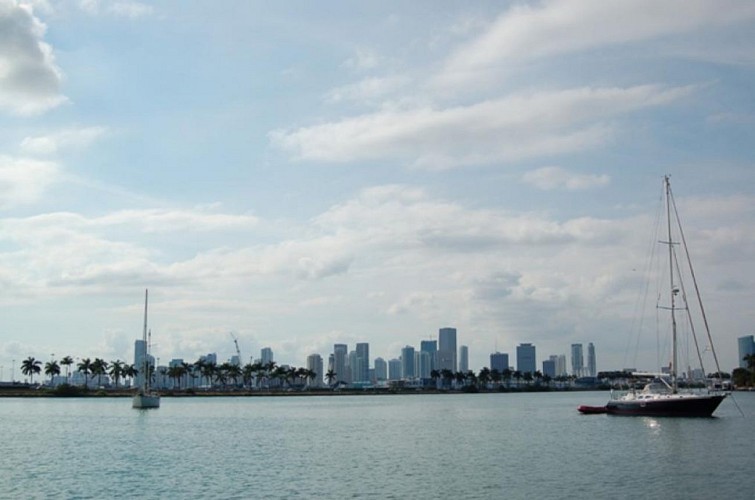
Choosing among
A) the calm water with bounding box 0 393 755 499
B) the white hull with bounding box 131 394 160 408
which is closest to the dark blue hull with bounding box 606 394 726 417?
the calm water with bounding box 0 393 755 499

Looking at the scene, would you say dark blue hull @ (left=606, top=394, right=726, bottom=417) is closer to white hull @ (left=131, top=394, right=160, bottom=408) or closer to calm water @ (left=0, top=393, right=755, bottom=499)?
calm water @ (left=0, top=393, right=755, bottom=499)

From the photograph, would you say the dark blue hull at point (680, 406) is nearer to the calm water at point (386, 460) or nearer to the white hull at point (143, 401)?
the calm water at point (386, 460)

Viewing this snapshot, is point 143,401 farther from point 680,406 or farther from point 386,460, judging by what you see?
point 386,460

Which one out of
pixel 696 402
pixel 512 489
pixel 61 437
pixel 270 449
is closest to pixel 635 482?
pixel 512 489

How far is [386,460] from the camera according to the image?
7125 centimetres

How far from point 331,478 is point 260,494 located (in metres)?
8.12

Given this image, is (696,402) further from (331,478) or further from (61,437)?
(61,437)

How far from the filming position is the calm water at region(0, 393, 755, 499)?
54438 millimetres

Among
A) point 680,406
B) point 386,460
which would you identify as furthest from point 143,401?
point 386,460

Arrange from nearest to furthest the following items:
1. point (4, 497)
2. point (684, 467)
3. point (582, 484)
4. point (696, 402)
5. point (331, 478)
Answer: point (4, 497)
point (582, 484)
point (331, 478)
point (684, 467)
point (696, 402)

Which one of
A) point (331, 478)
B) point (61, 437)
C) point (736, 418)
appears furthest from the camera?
point (736, 418)

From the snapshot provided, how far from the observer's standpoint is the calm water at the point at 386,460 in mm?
54438

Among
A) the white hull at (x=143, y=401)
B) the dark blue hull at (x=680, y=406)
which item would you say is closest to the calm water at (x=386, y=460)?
the dark blue hull at (x=680, y=406)

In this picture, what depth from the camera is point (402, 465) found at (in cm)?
6750
